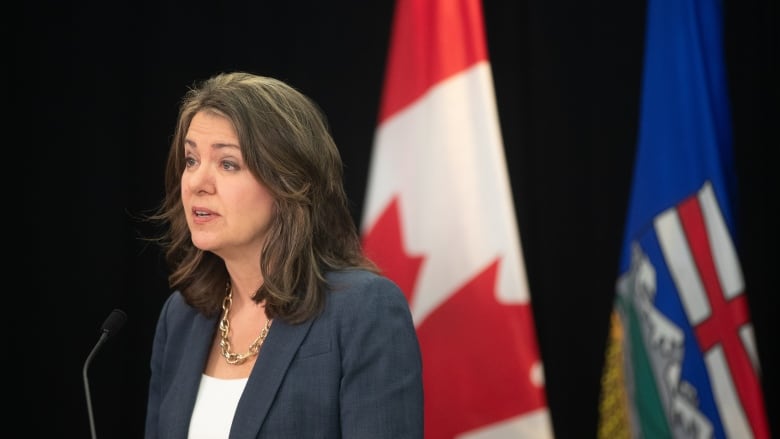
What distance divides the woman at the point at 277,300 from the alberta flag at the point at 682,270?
4.50 feet

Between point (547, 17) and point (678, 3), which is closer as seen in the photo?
point (678, 3)

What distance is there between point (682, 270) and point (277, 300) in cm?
164

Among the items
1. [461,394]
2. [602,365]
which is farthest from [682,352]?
[461,394]

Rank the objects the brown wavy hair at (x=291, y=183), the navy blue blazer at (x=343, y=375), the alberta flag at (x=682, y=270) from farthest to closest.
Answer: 1. the alberta flag at (x=682, y=270)
2. the brown wavy hair at (x=291, y=183)
3. the navy blue blazer at (x=343, y=375)

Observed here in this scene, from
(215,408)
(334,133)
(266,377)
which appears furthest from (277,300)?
(334,133)

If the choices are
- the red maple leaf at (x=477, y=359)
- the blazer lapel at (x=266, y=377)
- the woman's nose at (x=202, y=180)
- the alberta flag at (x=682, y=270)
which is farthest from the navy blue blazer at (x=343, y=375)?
the alberta flag at (x=682, y=270)

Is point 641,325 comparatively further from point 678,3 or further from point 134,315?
point 134,315

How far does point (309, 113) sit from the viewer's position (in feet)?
6.07

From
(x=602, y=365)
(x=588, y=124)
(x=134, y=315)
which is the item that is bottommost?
(x=602, y=365)

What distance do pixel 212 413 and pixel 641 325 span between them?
1.63 meters

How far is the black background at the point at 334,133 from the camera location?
2939 millimetres

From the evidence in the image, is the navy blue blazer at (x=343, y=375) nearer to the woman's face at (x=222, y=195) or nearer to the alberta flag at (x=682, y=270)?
the woman's face at (x=222, y=195)

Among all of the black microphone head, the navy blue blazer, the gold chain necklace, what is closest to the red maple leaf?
the gold chain necklace

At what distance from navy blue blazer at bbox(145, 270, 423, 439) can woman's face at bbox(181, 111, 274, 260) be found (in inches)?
7.4
